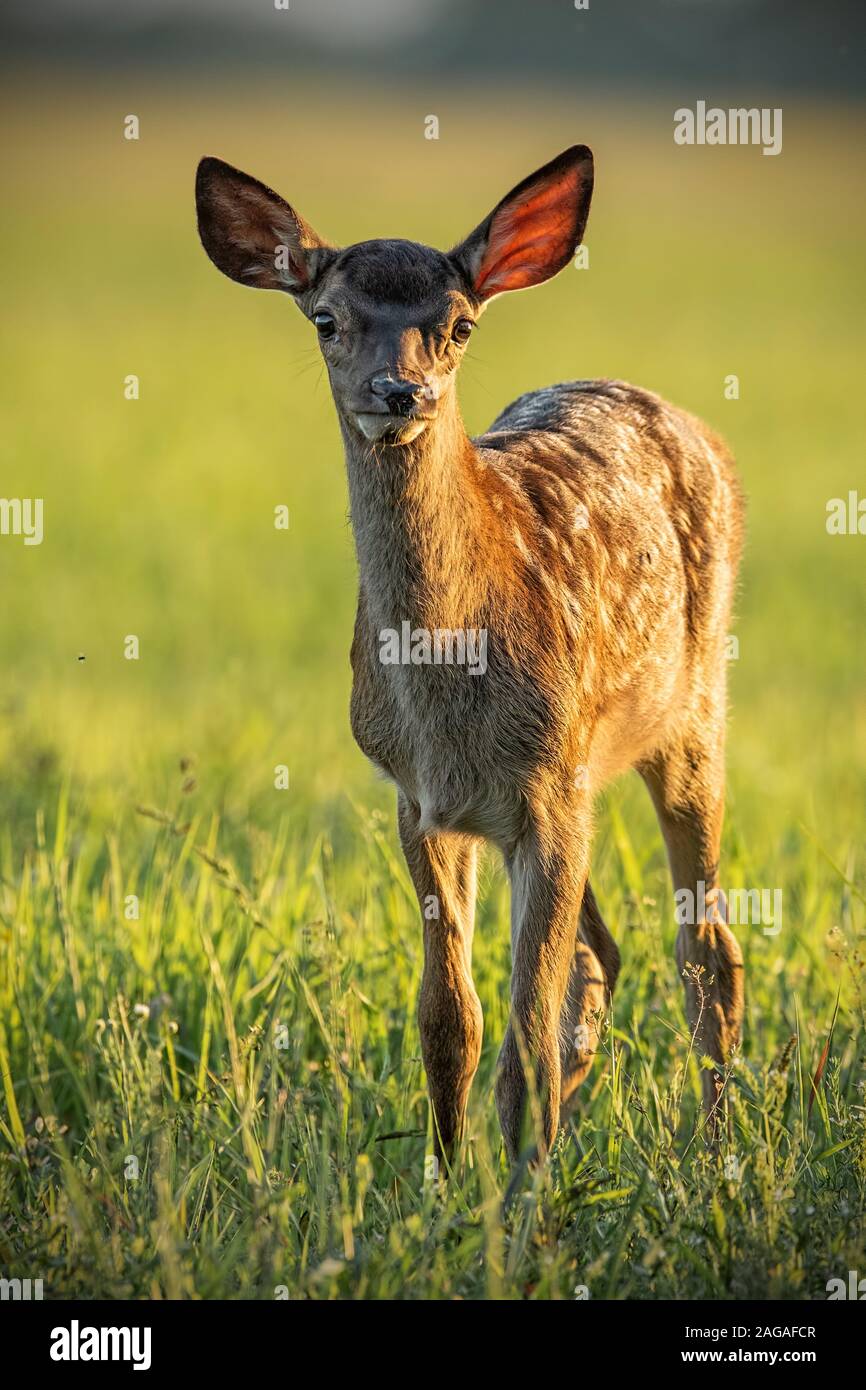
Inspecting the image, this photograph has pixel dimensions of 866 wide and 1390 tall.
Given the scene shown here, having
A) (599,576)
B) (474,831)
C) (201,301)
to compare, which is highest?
(201,301)

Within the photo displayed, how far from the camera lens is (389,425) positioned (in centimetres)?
514

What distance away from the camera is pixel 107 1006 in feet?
21.2

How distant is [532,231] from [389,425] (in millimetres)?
1120

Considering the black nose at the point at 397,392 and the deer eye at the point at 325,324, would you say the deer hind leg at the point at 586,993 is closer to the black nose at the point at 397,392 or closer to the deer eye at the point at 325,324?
the black nose at the point at 397,392

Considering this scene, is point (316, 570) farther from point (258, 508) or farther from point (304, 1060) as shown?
point (304, 1060)

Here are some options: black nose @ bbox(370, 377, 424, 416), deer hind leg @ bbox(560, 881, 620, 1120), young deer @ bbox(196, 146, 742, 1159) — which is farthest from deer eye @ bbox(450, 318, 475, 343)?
deer hind leg @ bbox(560, 881, 620, 1120)

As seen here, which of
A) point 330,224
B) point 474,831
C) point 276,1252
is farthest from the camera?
point 330,224

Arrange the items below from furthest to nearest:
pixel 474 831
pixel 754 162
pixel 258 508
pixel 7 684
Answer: pixel 754 162
pixel 258 508
pixel 7 684
pixel 474 831

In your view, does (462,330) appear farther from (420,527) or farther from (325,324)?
(420,527)

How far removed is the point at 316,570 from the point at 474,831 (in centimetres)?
1263

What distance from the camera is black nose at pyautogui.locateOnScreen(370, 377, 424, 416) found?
5.06m

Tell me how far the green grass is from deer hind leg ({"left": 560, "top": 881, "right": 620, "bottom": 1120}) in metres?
0.18

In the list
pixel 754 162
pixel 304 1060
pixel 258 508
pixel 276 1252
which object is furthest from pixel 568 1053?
pixel 754 162

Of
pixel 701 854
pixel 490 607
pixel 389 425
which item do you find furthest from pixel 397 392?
pixel 701 854
